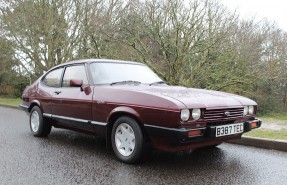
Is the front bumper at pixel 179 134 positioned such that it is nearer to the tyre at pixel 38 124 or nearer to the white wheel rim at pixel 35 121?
the tyre at pixel 38 124

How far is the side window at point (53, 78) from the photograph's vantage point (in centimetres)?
627

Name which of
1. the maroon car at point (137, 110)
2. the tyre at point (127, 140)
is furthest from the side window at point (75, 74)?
the tyre at point (127, 140)

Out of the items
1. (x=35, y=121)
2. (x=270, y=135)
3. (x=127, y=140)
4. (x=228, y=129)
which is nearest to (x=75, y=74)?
(x=35, y=121)

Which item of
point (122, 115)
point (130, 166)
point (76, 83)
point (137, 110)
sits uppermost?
point (76, 83)

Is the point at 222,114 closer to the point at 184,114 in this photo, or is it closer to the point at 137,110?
the point at 184,114

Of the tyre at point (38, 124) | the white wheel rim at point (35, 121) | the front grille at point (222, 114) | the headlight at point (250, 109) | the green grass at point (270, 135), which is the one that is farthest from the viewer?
the white wheel rim at point (35, 121)

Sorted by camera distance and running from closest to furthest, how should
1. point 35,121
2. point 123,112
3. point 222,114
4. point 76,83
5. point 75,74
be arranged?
point 222,114
point 123,112
point 76,83
point 75,74
point 35,121

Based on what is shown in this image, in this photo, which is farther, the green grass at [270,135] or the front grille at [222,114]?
the green grass at [270,135]

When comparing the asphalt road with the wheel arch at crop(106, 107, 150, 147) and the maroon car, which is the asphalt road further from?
the wheel arch at crop(106, 107, 150, 147)

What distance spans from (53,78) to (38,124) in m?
1.03

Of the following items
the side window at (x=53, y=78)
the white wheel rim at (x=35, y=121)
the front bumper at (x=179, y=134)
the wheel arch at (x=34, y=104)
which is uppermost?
the side window at (x=53, y=78)

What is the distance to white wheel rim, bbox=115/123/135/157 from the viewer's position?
452 cm

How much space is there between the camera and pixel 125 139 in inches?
181

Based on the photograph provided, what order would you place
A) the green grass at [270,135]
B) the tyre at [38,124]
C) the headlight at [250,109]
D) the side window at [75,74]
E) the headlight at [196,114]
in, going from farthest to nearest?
the tyre at [38,124] < the green grass at [270,135] < the side window at [75,74] < the headlight at [250,109] < the headlight at [196,114]
